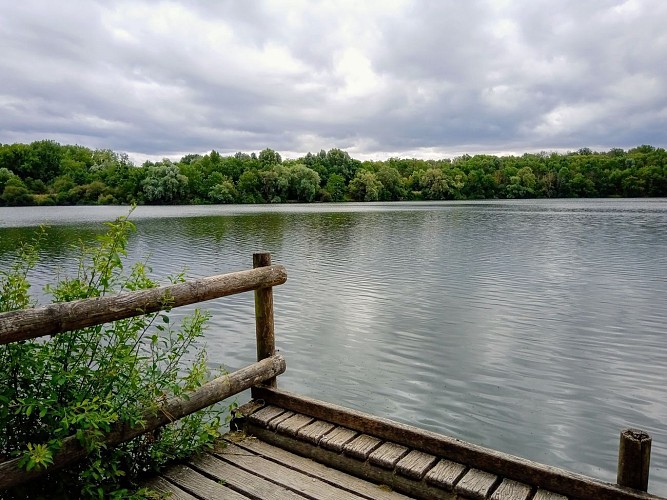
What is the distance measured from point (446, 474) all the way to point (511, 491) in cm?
48

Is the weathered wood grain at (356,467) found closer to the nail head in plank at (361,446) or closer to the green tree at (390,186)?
the nail head in plank at (361,446)

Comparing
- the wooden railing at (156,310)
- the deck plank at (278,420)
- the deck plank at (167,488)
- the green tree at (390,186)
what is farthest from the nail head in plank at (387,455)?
the green tree at (390,186)

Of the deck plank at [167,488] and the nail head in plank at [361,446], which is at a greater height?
the nail head in plank at [361,446]

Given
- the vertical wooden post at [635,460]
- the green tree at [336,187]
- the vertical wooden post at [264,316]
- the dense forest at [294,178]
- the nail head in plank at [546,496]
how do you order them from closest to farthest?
the vertical wooden post at [635,460], the nail head in plank at [546,496], the vertical wooden post at [264,316], the dense forest at [294,178], the green tree at [336,187]

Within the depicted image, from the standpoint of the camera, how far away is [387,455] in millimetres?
4188

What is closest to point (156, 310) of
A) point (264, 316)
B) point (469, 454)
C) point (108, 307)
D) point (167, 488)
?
point (108, 307)

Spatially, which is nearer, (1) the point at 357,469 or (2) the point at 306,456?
(1) the point at 357,469

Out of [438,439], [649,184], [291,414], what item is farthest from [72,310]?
[649,184]

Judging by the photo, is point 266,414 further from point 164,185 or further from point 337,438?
point 164,185

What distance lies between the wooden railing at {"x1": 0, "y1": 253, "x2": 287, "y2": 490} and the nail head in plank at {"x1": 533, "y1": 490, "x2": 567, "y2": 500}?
111 inches

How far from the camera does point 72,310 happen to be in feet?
11.2

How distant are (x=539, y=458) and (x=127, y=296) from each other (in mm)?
5594

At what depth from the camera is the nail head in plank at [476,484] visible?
3.69 metres

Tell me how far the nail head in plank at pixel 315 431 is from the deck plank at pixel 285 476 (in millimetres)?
320
